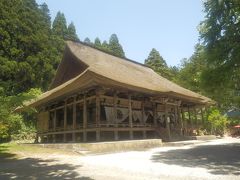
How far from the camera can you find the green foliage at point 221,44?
1106 centimetres

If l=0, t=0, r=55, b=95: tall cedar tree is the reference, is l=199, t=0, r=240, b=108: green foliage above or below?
below

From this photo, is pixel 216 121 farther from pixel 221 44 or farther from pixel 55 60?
pixel 55 60

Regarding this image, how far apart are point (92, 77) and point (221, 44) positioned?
678 cm

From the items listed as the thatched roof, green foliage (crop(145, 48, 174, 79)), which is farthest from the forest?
the thatched roof

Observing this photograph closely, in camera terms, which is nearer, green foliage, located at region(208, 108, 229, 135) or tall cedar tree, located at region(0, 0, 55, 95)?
green foliage, located at region(208, 108, 229, 135)

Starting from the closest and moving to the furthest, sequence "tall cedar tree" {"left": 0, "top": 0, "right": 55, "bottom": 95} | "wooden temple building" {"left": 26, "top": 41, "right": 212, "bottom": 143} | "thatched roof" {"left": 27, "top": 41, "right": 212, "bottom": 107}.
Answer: "thatched roof" {"left": 27, "top": 41, "right": 212, "bottom": 107}
"wooden temple building" {"left": 26, "top": 41, "right": 212, "bottom": 143}
"tall cedar tree" {"left": 0, "top": 0, "right": 55, "bottom": 95}

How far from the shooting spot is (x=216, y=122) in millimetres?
30094

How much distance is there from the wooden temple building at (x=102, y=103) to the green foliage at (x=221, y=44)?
5340mm

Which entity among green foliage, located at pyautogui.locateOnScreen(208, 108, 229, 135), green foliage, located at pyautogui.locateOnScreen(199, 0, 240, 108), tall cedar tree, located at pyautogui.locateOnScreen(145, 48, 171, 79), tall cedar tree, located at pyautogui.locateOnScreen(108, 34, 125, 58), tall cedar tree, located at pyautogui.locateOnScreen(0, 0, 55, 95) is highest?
tall cedar tree, located at pyautogui.locateOnScreen(108, 34, 125, 58)

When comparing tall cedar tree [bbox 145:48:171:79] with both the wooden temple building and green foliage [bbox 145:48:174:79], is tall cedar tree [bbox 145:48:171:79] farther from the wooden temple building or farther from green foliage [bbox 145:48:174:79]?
the wooden temple building

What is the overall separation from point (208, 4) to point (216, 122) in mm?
20846

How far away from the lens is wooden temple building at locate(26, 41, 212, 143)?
16891 mm

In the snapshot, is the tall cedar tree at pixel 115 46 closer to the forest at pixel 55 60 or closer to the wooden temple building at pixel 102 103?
the forest at pixel 55 60

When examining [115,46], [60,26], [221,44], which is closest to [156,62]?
[115,46]
